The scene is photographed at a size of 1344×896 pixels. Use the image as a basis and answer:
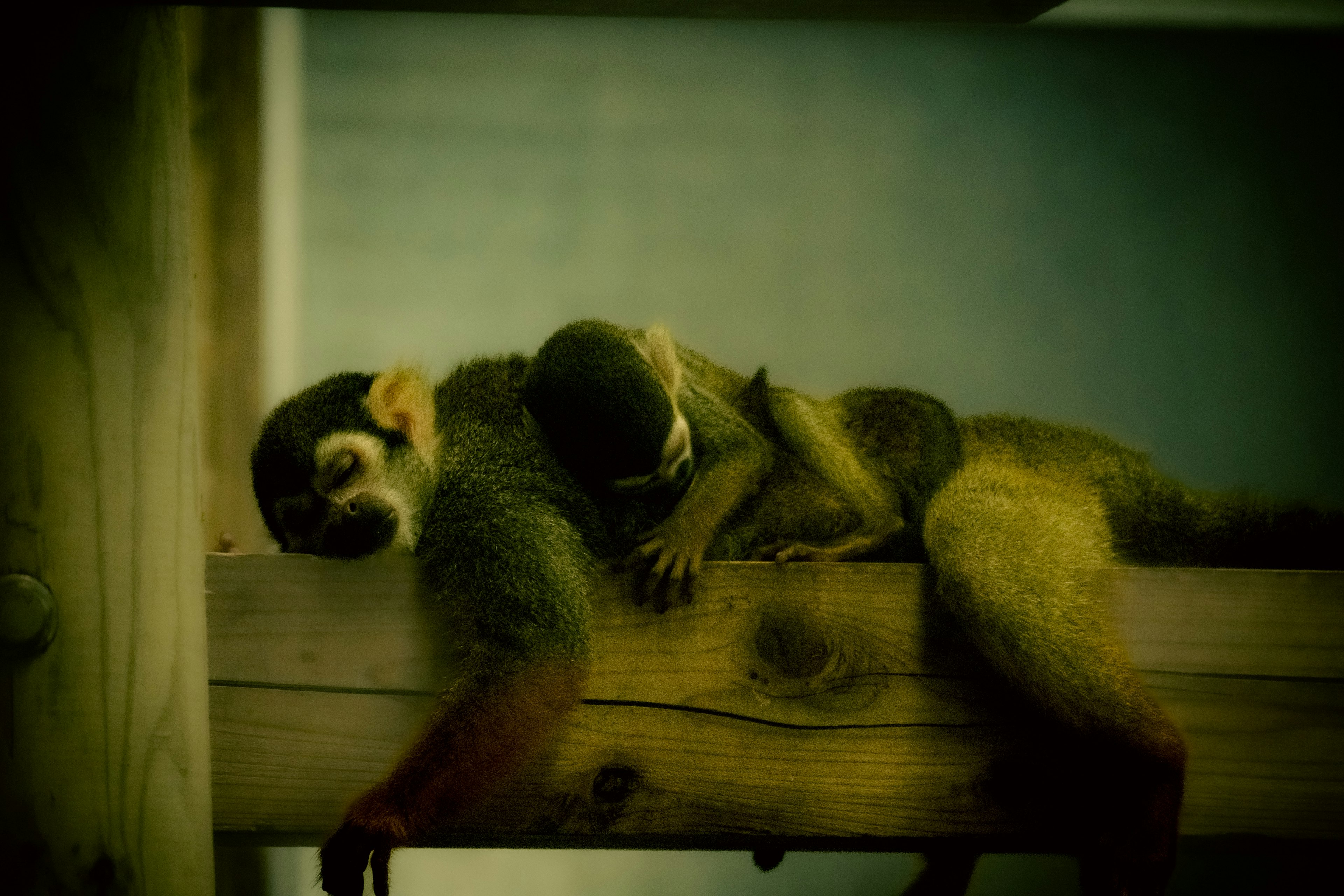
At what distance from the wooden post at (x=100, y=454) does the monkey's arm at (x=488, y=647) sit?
10.2 inches

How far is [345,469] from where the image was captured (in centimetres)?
133

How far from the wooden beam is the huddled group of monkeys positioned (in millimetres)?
60

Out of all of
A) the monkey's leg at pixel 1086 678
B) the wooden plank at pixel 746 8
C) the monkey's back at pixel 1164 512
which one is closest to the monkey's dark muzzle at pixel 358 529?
the wooden plank at pixel 746 8

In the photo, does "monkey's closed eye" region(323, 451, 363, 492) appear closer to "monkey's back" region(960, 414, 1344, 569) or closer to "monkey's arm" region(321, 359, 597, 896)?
"monkey's arm" region(321, 359, 597, 896)

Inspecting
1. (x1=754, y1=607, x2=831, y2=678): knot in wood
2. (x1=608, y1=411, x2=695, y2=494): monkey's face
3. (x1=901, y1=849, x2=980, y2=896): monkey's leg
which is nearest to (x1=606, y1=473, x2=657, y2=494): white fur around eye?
(x1=608, y1=411, x2=695, y2=494): monkey's face

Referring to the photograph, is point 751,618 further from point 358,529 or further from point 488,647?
point 358,529

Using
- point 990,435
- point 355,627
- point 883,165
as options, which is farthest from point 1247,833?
point 883,165

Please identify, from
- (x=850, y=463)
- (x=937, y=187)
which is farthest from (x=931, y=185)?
(x=850, y=463)

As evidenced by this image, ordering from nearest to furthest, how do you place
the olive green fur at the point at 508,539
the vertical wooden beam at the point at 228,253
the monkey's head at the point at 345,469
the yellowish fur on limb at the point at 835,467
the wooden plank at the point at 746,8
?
the wooden plank at the point at 746,8 → the olive green fur at the point at 508,539 → the monkey's head at the point at 345,469 → the yellowish fur on limb at the point at 835,467 → the vertical wooden beam at the point at 228,253

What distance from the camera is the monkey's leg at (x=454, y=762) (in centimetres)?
106

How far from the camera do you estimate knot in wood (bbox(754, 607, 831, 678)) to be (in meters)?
1.19

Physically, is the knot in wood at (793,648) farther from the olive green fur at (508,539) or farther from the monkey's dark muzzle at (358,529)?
the monkey's dark muzzle at (358,529)

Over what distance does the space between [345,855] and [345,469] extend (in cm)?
56

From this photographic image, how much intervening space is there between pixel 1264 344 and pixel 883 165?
3.75ft
